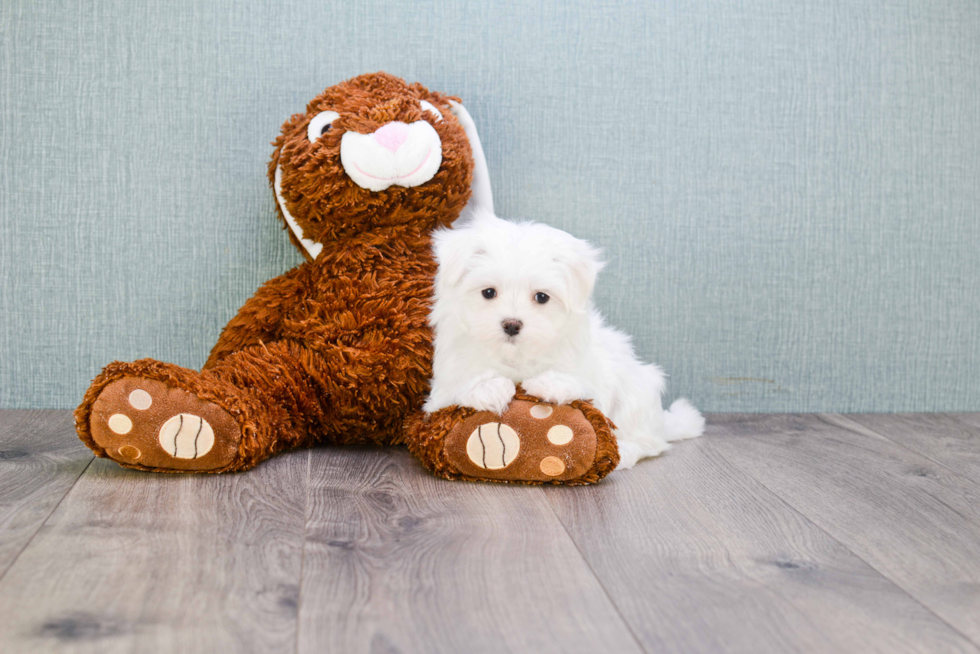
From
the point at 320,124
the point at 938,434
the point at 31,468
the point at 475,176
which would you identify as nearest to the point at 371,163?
the point at 320,124

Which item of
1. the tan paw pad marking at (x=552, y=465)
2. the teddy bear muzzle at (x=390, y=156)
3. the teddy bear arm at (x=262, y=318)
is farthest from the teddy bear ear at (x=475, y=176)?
the tan paw pad marking at (x=552, y=465)

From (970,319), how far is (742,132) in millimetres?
675

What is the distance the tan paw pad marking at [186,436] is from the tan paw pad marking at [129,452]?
0.04m

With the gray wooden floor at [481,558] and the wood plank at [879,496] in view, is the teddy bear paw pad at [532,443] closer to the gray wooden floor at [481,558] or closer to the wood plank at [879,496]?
the gray wooden floor at [481,558]

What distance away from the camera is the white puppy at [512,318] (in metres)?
1.21

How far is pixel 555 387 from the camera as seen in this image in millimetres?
1239

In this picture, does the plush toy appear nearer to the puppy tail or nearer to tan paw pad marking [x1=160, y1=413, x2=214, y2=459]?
tan paw pad marking [x1=160, y1=413, x2=214, y2=459]

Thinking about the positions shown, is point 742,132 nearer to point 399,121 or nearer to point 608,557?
point 399,121

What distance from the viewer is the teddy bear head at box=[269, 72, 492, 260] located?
4.57ft

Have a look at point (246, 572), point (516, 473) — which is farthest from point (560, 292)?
point (246, 572)

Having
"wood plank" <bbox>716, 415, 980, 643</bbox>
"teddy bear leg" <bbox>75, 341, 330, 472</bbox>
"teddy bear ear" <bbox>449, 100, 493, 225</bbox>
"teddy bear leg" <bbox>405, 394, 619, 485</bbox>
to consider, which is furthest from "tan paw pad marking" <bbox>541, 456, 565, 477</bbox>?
"teddy bear ear" <bbox>449, 100, 493, 225</bbox>

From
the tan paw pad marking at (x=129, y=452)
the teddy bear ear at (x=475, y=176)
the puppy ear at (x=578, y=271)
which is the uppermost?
the teddy bear ear at (x=475, y=176)

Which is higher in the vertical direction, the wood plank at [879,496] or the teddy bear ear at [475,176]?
the teddy bear ear at [475,176]

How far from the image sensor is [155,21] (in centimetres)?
163
